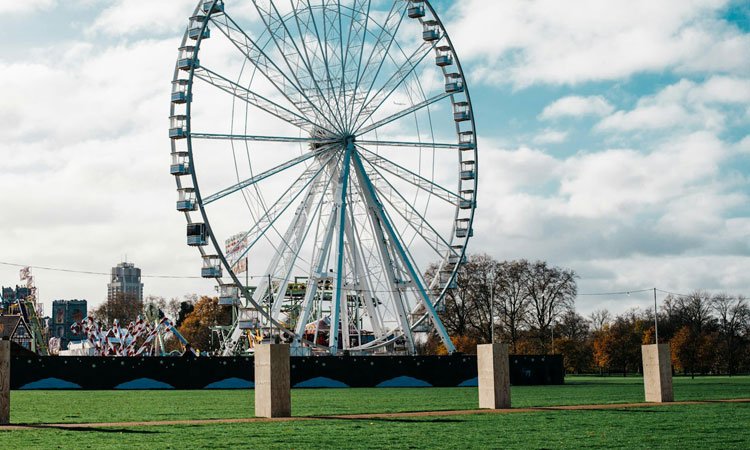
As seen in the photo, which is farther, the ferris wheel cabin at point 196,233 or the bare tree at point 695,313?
the bare tree at point 695,313

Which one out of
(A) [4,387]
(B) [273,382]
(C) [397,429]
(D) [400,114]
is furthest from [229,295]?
(C) [397,429]

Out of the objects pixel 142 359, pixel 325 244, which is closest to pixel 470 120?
pixel 325 244

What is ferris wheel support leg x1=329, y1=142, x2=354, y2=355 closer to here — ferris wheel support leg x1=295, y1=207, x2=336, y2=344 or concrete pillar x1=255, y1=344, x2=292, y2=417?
ferris wheel support leg x1=295, y1=207, x2=336, y2=344

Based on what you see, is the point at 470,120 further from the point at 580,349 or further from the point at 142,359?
the point at 580,349

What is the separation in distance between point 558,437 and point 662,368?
13.3m

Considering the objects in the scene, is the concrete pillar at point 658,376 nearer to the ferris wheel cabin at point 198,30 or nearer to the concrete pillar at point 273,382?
the concrete pillar at point 273,382

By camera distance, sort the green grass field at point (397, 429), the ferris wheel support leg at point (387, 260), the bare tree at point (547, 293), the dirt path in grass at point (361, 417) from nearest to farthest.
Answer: the green grass field at point (397, 429) → the dirt path in grass at point (361, 417) → the ferris wheel support leg at point (387, 260) → the bare tree at point (547, 293)

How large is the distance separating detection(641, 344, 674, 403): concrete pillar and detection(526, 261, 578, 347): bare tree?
51.9m

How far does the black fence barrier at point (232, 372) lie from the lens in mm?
43094

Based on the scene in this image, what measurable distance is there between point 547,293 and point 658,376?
5334 cm

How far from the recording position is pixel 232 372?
45281mm

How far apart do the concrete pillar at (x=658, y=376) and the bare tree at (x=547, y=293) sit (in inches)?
2041

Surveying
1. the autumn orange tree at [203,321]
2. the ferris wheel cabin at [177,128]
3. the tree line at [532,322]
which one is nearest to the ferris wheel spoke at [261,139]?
the ferris wheel cabin at [177,128]

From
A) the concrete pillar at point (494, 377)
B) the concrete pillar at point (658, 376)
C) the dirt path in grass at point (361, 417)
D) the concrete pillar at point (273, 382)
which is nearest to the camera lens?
the dirt path in grass at point (361, 417)
